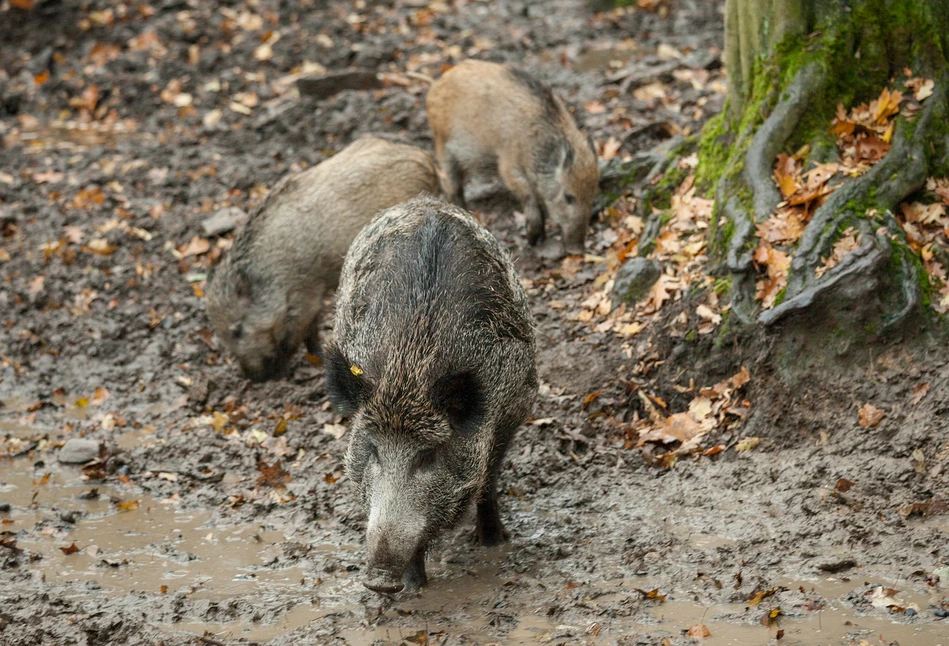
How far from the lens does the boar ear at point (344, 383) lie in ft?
14.6

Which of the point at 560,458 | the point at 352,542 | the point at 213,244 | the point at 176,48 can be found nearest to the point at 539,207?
the point at 213,244

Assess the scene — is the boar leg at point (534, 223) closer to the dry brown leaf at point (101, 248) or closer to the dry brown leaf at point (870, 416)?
the dry brown leaf at point (101, 248)

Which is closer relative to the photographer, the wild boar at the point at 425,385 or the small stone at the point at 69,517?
the wild boar at the point at 425,385

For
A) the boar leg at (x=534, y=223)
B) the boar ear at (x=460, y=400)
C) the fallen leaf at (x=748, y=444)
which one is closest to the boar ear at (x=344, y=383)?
the boar ear at (x=460, y=400)

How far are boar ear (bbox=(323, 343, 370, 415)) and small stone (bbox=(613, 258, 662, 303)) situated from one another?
2.44 metres

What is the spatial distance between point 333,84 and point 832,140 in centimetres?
628

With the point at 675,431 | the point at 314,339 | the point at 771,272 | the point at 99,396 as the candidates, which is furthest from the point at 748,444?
the point at 99,396

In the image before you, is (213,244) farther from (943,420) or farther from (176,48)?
(943,420)

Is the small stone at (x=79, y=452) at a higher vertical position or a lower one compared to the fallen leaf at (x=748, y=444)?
lower

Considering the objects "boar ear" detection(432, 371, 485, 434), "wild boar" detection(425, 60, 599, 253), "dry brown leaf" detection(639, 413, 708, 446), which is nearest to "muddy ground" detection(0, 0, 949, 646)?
"dry brown leaf" detection(639, 413, 708, 446)

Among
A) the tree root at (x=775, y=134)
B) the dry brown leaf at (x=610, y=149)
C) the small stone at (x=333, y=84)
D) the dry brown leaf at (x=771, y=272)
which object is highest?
the tree root at (x=775, y=134)

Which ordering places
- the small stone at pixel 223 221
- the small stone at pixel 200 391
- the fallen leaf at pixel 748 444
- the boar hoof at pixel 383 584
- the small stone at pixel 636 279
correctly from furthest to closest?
the small stone at pixel 223 221, the small stone at pixel 200 391, the small stone at pixel 636 279, the fallen leaf at pixel 748 444, the boar hoof at pixel 383 584

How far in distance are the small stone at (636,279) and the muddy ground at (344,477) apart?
31 centimetres

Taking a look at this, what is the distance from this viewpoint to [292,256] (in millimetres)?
7488
